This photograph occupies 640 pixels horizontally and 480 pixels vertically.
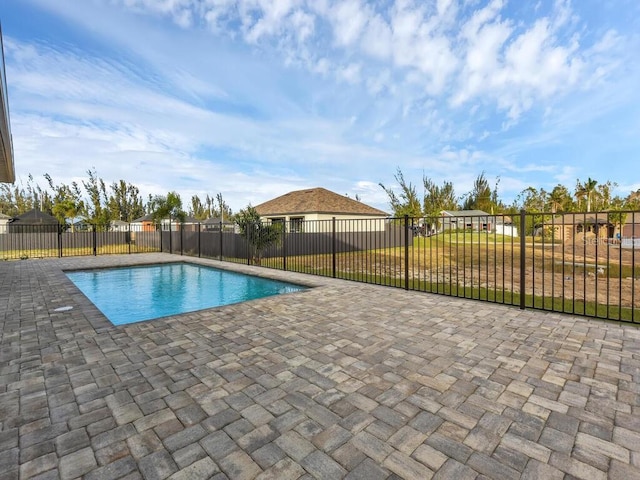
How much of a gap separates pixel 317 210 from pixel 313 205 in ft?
3.44

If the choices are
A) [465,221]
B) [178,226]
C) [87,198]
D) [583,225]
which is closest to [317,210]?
[178,226]

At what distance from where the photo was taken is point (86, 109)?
55.7 ft

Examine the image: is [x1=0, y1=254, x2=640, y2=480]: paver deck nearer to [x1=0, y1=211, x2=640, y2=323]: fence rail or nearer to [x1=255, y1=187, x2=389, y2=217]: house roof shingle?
[x1=0, y1=211, x2=640, y2=323]: fence rail

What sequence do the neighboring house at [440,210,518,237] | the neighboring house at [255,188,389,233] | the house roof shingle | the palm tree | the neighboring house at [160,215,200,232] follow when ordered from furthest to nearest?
the palm tree < the house roof shingle < the neighboring house at [255,188,389,233] < the neighboring house at [160,215,200,232] < the neighboring house at [440,210,518,237]

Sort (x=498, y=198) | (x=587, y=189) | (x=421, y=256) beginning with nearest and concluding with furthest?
(x=421, y=256), (x=587, y=189), (x=498, y=198)

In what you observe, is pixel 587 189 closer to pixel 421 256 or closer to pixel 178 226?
Answer: pixel 421 256

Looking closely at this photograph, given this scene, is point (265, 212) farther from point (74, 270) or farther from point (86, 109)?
point (74, 270)

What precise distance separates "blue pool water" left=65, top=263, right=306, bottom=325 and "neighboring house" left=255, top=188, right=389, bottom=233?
9.18 m

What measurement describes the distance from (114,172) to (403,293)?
140 ft

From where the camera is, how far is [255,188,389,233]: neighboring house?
20.3 meters

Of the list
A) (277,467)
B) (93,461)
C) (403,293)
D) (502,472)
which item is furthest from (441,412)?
(403,293)

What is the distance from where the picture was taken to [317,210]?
20.8 meters

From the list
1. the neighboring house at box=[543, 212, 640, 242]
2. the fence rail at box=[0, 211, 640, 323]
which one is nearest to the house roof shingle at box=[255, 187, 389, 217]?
the fence rail at box=[0, 211, 640, 323]

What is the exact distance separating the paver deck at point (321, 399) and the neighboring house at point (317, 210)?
49.9 feet
